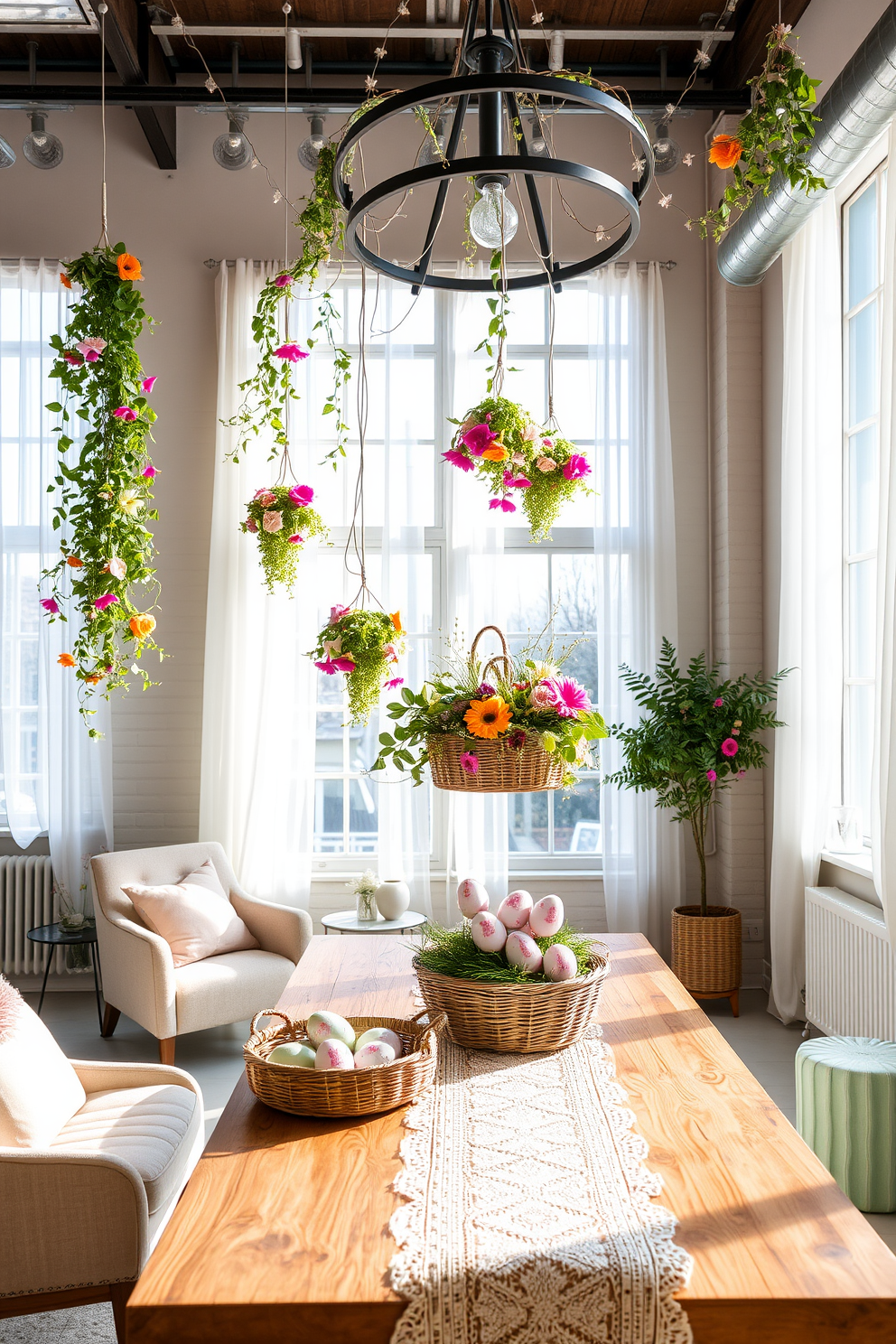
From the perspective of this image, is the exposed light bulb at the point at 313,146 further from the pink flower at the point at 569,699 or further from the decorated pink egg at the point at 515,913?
the decorated pink egg at the point at 515,913

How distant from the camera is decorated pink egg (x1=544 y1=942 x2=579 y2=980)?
6.13 feet

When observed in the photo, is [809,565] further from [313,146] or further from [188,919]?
[188,919]

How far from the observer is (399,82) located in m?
4.90

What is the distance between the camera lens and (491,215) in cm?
160

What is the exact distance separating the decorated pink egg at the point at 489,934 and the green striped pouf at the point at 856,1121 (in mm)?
1365

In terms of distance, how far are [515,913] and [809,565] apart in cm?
261

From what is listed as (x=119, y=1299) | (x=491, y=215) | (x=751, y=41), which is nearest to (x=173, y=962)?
(x=119, y=1299)

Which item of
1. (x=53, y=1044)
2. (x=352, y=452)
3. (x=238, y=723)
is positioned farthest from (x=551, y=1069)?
(x=352, y=452)

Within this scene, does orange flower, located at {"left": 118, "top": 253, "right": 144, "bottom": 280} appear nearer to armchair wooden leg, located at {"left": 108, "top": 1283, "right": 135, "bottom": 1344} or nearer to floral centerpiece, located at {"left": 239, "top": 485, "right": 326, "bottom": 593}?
floral centerpiece, located at {"left": 239, "top": 485, "right": 326, "bottom": 593}

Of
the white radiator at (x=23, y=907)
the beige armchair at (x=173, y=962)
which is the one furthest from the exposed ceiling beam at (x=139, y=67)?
the white radiator at (x=23, y=907)

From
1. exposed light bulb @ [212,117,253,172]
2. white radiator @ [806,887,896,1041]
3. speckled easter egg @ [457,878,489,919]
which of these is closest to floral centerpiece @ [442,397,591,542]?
speckled easter egg @ [457,878,489,919]

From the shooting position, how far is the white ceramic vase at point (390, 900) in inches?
166

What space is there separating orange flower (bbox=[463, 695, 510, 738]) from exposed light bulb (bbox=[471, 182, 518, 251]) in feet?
2.40

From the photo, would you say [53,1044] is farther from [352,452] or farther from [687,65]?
[687,65]
